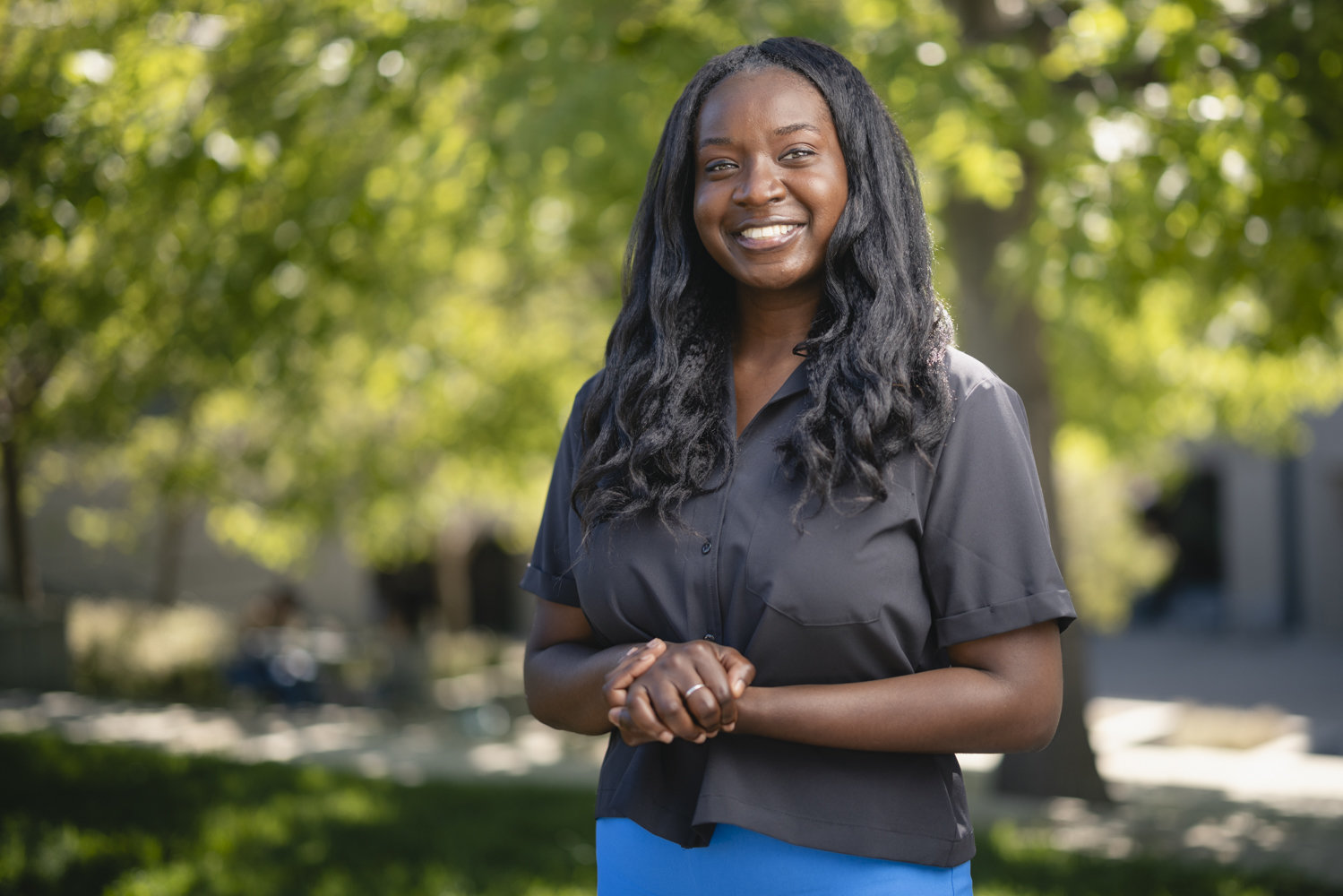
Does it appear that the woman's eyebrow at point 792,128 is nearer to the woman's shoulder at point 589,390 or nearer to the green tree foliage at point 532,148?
the woman's shoulder at point 589,390

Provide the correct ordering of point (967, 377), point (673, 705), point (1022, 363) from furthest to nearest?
point (1022, 363)
point (967, 377)
point (673, 705)

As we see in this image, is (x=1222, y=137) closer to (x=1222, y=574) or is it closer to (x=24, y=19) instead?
(x=24, y=19)

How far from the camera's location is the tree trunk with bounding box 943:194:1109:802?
7.66m

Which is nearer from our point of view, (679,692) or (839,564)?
(679,692)

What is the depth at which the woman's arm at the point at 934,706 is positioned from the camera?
162cm

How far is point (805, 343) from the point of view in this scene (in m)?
1.83

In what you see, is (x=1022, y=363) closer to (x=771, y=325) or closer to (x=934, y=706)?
(x=771, y=325)

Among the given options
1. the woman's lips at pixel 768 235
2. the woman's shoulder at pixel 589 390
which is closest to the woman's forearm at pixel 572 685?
the woman's shoulder at pixel 589 390

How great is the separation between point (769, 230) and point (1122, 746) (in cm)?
1089

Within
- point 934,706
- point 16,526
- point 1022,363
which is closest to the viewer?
point 934,706

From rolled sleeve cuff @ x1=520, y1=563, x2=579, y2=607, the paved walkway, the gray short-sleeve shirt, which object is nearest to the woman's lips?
the gray short-sleeve shirt

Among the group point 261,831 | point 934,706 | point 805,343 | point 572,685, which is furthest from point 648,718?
point 261,831

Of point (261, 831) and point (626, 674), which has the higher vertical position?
point (626, 674)

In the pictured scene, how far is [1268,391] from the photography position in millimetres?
11289
